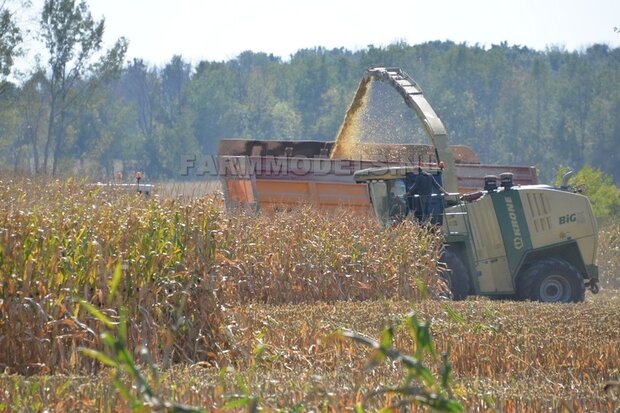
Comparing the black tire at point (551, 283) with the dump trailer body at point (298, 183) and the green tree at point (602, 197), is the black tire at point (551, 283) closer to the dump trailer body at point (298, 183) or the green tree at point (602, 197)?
the dump trailer body at point (298, 183)

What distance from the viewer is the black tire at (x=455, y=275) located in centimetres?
1420

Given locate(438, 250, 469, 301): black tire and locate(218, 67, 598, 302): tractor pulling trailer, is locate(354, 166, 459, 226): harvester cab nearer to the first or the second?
locate(218, 67, 598, 302): tractor pulling trailer

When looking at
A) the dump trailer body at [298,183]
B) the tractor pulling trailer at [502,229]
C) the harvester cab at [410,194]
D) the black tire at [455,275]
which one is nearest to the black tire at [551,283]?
the tractor pulling trailer at [502,229]

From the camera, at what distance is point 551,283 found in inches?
580

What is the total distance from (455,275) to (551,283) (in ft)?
4.48

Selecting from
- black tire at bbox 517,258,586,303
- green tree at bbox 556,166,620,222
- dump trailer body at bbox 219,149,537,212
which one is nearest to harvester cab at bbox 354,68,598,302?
black tire at bbox 517,258,586,303

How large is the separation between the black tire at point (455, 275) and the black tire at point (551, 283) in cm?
83

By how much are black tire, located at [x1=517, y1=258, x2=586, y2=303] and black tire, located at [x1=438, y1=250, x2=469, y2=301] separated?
0.83 m

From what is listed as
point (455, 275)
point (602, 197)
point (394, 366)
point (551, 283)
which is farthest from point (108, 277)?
point (602, 197)

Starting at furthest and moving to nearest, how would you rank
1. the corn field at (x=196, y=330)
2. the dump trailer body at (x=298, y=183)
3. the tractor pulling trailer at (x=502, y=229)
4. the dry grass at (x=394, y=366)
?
1. the dump trailer body at (x=298, y=183)
2. the tractor pulling trailer at (x=502, y=229)
3. the corn field at (x=196, y=330)
4. the dry grass at (x=394, y=366)

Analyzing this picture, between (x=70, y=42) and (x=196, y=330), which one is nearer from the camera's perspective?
(x=196, y=330)

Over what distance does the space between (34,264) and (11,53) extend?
28531mm

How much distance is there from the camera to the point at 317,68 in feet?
326

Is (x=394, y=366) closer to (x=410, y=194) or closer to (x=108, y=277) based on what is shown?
(x=108, y=277)
